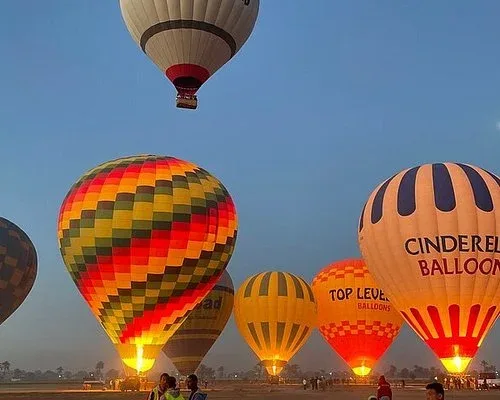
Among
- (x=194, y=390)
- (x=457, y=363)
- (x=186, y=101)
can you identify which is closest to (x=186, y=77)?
(x=186, y=101)

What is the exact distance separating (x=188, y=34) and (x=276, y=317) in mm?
15531

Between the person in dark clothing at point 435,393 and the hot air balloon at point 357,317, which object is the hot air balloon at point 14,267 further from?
the person in dark clothing at point 435,393

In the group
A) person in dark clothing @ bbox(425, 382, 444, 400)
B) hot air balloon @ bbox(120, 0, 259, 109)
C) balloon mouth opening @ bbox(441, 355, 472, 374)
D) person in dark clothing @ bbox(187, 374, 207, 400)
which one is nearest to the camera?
person in dark clothing @ bbox(425, 382, 444, 400)

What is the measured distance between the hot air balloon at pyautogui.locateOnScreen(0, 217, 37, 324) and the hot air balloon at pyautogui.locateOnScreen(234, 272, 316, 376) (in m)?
11.1

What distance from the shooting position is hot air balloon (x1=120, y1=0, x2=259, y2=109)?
76.7ft

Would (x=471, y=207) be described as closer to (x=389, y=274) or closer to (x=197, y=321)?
(x=389, y=274)

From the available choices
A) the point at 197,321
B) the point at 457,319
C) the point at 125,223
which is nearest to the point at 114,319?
the point at 125,223

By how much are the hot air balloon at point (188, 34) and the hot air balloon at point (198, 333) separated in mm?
10749

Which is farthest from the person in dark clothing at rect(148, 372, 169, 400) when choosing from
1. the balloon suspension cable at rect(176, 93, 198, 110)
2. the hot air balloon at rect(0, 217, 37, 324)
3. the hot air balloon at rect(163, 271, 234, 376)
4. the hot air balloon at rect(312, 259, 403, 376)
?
the hot air balloon at rect(312, 259, 403, 376)

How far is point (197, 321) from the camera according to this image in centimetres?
3042

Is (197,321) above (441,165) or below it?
below

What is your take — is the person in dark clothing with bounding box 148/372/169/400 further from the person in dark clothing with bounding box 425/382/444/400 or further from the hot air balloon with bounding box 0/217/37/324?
the hot air balloon with bounding box 0/217/37/324

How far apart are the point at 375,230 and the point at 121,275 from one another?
897 cm

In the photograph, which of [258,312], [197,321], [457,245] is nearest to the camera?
[457,245]
